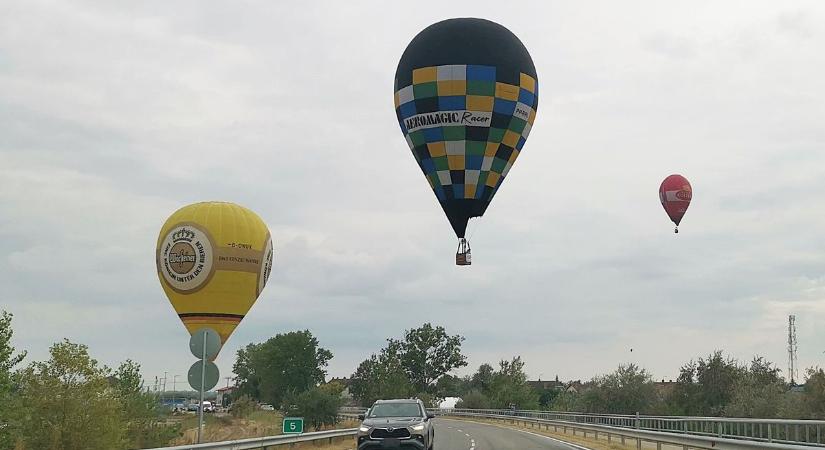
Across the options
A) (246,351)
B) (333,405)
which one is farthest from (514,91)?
(246,351)

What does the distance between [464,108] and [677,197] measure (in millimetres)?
26442

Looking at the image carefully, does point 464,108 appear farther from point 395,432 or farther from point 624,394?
point 624,394

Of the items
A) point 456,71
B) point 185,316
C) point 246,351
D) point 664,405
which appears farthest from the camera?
point 246,351

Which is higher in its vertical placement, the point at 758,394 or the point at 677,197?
the point at 677,197

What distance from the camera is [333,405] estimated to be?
52.9 meters

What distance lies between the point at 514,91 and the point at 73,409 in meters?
19.4

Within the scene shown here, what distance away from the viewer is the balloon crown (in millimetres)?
40438

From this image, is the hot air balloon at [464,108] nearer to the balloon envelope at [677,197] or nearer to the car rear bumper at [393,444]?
the car rear bumper at [393,444]

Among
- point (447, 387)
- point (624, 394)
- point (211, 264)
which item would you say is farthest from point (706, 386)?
point (447, 387)

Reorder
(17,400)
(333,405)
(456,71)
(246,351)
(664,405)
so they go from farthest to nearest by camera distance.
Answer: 1. (246,351)
2. (664,405)
3. (333,405)
4. (456,71)
5. (17,400)

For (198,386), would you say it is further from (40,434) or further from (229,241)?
(229,241)

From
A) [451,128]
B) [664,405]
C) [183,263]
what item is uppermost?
[451,128]

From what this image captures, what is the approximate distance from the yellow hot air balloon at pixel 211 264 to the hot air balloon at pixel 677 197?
26.0 meters

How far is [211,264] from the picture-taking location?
39.7 m
